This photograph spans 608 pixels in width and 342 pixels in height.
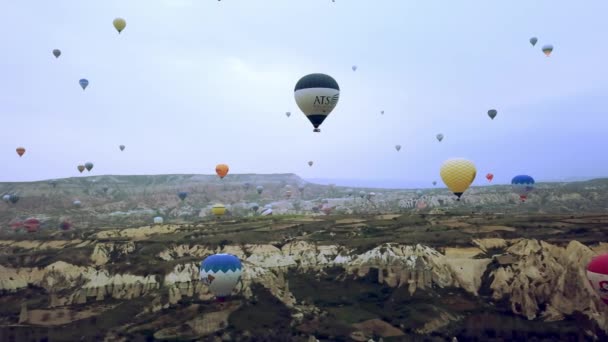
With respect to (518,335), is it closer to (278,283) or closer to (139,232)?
(278,283)

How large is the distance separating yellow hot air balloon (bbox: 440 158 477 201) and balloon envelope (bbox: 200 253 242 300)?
2452 centimetres

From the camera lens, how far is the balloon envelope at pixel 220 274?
52.5 metres

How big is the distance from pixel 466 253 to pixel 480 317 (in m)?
13.3

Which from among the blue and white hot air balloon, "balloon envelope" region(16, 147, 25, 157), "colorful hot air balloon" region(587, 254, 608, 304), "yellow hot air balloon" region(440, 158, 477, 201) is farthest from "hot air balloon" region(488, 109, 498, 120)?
"balloon envelope" region(16, 147, 25, 157)

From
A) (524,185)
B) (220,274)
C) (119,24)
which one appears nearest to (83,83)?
(119,24)

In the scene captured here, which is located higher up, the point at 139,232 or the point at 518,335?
the point at 139,232

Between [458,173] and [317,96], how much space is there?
21142 mm

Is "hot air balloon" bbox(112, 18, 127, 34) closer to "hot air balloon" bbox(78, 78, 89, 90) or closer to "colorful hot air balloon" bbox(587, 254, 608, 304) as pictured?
"hot air balloon" bbox(78, 78, 89, 90)

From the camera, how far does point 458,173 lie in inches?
2375

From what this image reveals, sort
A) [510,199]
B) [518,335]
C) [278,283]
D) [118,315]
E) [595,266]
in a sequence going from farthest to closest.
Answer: [510,199], [278,283], [118,315], [518,335], [595,266]

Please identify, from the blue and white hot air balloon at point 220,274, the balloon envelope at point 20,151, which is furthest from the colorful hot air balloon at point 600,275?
the balloon envelope at point 20,151

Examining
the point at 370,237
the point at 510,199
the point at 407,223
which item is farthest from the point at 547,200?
the point at 370,237

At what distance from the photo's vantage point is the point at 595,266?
43.6 meters

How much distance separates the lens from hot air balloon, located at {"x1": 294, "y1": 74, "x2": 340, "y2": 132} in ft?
156
